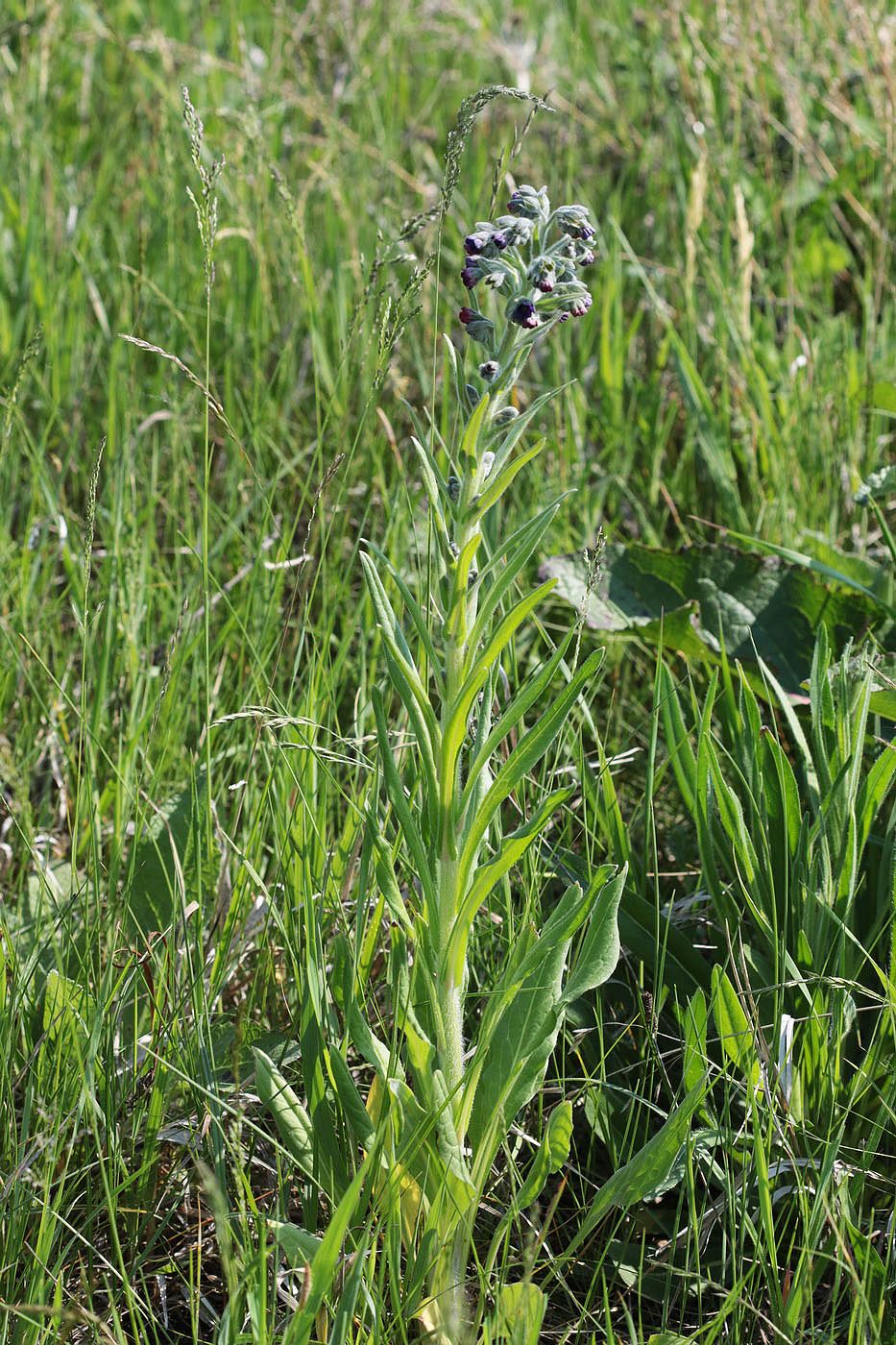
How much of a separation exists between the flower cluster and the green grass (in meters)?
0.28

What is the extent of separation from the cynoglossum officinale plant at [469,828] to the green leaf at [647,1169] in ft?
0.22

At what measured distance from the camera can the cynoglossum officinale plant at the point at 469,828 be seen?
1254mm

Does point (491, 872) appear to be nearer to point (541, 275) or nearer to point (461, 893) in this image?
point (461, 893)

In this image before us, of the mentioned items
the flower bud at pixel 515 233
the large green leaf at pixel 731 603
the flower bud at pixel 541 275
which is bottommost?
the large green leaf at pixel 731 603

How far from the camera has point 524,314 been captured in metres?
1.23

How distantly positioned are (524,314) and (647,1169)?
881 millimetres

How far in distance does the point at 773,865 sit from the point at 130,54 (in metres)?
3.25

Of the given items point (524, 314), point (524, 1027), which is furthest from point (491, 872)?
point (524, 314)

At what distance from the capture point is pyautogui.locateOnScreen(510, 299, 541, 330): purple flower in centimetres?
123

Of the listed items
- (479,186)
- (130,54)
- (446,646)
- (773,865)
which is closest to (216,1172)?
(446,646)

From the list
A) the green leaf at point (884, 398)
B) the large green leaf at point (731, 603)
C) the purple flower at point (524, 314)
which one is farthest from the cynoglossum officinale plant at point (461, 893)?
the green leaf at point (884, 398)

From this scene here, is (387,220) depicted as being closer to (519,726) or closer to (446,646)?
(519,726)

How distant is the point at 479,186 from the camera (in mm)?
3314

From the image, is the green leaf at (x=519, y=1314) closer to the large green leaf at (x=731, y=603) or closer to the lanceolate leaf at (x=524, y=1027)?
the lanceolate leaf at (x=524, y=1027)
